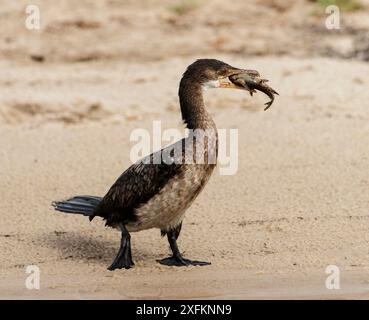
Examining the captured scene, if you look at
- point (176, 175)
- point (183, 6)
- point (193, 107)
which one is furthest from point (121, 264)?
point (183, 6)

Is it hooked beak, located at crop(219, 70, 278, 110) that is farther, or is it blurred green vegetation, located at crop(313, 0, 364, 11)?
blurred green vegetation, located at crop(313, 0, 364, 11)

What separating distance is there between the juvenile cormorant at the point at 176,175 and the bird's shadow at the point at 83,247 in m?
0.25

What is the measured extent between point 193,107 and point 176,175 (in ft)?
1.28

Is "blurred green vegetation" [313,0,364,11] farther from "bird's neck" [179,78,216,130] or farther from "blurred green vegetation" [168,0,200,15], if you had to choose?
"bird's neck" [179,78,216,130]

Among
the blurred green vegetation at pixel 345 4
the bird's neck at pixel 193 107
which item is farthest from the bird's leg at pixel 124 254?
the blurred green vegetation at pixel 345 4

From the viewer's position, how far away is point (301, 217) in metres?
6.48

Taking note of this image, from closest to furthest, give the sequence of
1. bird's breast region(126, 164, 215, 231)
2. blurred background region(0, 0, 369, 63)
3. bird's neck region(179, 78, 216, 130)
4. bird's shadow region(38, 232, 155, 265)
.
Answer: bird's breast region(126, 164, 215, 231) < bird's neck region(179, 78, 216, 130) < bird's shadow region(38, 232, 155, 265) < blurred background region(0, 0, 369, 63)

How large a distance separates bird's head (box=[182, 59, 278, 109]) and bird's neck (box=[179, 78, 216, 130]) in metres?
0.03

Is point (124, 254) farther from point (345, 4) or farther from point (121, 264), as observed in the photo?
point (345, 4)

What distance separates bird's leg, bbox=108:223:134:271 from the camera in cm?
573

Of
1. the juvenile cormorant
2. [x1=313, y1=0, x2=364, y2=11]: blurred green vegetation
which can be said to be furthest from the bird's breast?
[x1=313, y1=0, x2=364, y2=11]: blurred green vegetation

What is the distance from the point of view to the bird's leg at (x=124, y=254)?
225 inches
